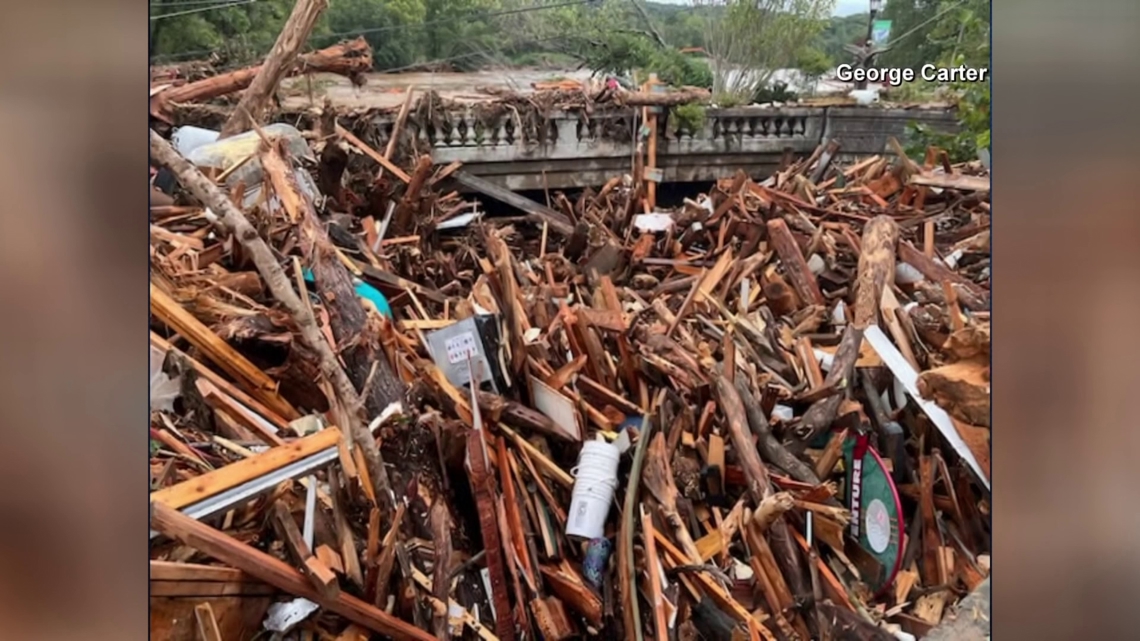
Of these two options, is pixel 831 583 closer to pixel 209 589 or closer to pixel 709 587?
pixel 709 587

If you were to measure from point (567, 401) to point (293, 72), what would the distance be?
96 cm

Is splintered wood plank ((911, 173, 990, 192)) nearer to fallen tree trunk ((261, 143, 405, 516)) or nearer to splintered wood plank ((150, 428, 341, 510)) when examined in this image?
fallen tree trunk ((261, 143, 405, 516))

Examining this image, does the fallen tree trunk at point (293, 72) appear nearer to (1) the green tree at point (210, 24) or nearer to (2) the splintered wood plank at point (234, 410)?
(1) the green tree at point (210, 24)

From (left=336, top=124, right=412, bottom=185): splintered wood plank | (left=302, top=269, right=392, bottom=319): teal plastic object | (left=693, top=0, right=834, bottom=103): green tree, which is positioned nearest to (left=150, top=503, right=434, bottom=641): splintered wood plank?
(left=302, top=269, right=392, bottom=319): teal plastic object

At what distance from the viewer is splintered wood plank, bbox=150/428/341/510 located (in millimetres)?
1985

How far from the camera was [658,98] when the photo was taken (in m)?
2.16

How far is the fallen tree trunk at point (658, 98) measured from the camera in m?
2.16

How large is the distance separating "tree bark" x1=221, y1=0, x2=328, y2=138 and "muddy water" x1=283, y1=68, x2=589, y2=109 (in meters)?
0.04

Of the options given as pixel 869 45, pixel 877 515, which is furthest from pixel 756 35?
pixel 877 515

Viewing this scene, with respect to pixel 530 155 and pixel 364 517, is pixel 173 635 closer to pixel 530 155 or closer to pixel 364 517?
pixel 364 517

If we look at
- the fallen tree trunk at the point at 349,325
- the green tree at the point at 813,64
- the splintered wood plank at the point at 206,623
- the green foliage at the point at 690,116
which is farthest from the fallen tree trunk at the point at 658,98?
the splintered wood plank at the point at 206,623

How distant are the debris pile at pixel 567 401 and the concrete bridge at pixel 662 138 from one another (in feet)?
0.15
